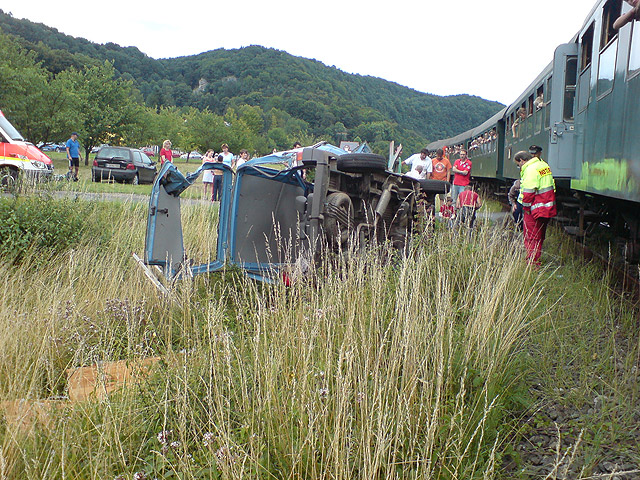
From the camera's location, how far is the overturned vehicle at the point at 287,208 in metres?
7.27

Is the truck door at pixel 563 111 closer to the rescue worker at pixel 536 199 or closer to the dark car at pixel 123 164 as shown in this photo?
the rescue worker at pixel 536 199

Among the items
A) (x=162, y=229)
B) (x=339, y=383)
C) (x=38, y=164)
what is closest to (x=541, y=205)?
(x=162, y=229)

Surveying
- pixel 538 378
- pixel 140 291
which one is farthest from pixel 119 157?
pixel 538 378

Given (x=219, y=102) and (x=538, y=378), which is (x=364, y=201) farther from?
(x=219, y=102)

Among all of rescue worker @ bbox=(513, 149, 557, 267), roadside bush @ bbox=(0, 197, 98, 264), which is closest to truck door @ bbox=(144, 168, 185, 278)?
roadside bush @ bbox=(0, 197, 98, 264)

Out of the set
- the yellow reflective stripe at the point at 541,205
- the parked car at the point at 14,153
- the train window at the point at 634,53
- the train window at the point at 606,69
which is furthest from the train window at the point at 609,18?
the parked car at the point at 14,153

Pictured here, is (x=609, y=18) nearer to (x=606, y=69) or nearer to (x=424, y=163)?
(x=606, y=69)

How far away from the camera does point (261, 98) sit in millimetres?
114000

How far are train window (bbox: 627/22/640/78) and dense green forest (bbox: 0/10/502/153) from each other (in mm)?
60988

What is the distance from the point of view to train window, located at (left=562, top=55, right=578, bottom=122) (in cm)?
1070

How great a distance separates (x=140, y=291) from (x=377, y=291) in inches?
149

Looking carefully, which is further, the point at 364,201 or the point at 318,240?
the point at 364,201

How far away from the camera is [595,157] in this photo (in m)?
7.11

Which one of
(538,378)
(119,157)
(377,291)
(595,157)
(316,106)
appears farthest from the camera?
(316,106)
